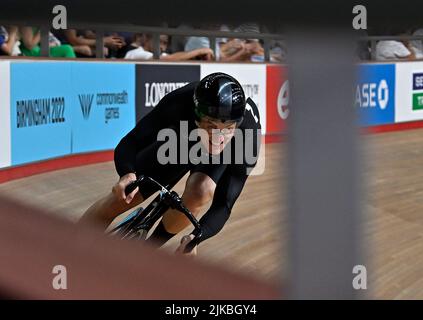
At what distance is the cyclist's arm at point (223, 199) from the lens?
2.06 metres

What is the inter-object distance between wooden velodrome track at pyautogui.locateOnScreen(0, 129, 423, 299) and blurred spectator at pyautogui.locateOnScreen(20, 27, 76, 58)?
910mm

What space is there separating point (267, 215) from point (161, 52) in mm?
2901

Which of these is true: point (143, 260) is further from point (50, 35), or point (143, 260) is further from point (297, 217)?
point (50, 35)

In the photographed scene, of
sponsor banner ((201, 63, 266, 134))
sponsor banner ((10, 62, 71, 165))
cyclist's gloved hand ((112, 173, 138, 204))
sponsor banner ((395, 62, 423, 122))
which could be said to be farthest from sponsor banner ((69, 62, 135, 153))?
sponsor banner ((395, 62, 423, 122))

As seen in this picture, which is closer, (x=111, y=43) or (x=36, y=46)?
(x=36, y=46)

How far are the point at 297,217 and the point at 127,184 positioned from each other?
1.56 meters

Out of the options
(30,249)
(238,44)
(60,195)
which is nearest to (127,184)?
(30,249)

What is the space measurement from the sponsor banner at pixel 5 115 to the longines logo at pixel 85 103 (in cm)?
A: 84

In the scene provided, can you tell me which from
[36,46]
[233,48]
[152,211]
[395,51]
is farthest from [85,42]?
[395,51]

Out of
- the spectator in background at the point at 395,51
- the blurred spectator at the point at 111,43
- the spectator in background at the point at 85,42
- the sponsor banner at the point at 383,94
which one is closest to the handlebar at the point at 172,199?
the blurred spectator at the point at 111,43

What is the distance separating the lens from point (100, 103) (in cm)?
603

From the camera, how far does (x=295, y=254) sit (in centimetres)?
48

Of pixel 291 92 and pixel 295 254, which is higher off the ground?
pixel 291 92

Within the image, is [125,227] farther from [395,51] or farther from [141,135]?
[395,51]
